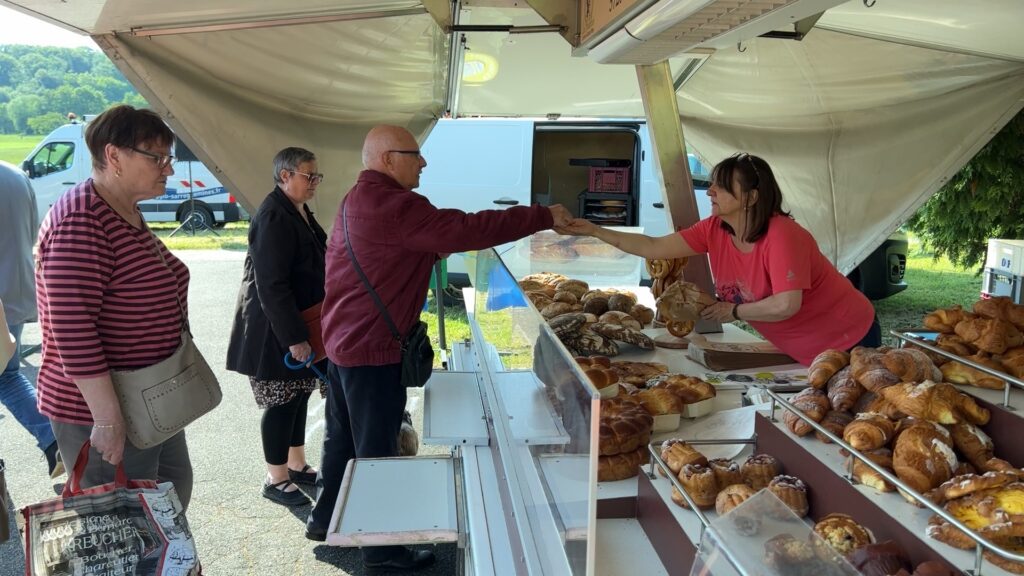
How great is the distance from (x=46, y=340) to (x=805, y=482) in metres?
2.00

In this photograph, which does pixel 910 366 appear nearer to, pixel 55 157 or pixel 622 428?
pixel 622 428

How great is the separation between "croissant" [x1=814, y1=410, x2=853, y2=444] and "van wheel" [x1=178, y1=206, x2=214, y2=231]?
14850mm

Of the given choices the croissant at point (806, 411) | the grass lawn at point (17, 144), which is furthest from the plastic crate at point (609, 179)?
the grass lawn at point (17, 144)

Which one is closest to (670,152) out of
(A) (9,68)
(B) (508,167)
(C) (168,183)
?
(B) (508,167)

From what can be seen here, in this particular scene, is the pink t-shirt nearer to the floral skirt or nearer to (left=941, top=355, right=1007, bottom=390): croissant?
(left=941, top=355, right=1007, bottom=390): croissant

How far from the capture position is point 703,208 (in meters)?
8.77

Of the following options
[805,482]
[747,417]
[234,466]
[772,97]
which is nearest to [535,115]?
[772,97]

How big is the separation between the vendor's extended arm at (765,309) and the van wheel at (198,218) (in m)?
13.8

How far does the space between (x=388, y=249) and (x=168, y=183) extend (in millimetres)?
12165

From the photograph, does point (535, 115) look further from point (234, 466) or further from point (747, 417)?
point (747, 417)

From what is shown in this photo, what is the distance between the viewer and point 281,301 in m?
3.19

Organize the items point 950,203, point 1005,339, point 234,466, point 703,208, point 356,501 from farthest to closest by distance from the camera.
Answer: point 703,208, point 950,203, point 234,466, point 356,501, point 1005,339

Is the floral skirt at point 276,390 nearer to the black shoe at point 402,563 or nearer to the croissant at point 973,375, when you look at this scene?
the black shoe at point 402,563

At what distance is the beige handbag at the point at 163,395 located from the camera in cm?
205
